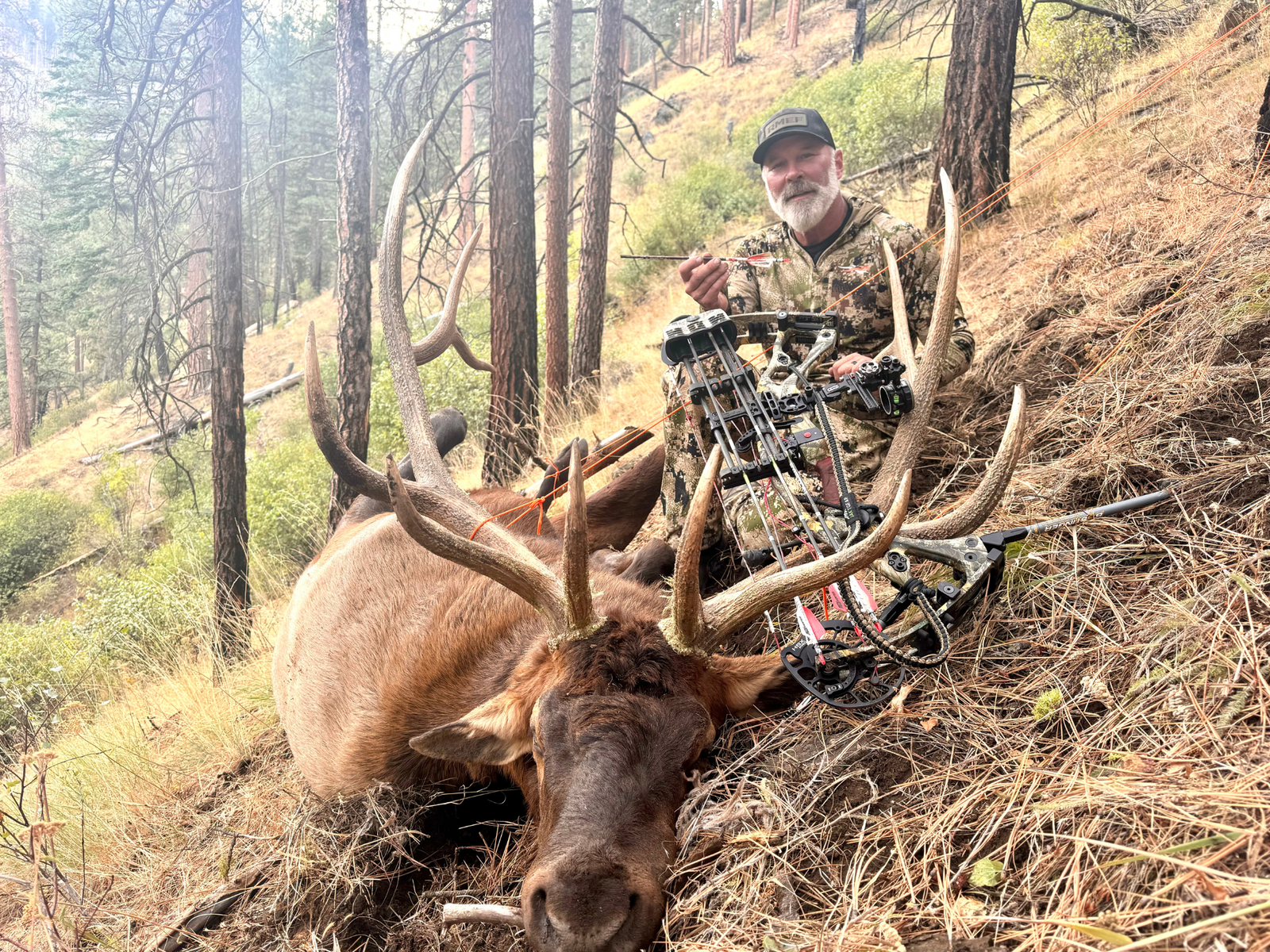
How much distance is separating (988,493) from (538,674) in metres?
1.66

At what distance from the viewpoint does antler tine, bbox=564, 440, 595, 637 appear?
2.40m

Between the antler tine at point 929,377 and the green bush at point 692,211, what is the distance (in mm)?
13246

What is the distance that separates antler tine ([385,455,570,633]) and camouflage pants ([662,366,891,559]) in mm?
1385

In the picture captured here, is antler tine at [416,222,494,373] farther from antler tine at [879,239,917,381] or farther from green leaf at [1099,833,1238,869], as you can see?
green leaf at [1099,833,1238,869]

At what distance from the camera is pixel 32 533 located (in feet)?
71.8

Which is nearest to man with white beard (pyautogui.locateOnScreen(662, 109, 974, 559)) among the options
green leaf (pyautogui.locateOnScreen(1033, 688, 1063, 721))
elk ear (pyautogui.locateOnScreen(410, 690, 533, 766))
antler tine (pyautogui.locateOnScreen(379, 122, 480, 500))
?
antler tine (pyautogui.locateOnScreen(379, 122, 480, 500))

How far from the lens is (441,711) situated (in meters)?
2.99

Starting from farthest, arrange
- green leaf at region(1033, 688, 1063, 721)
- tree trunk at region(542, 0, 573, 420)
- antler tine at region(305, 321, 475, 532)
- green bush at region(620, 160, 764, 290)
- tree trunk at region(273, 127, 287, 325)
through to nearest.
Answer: tree trunk at region(273, 127, 287, 325)
green bush at region(620, 160, 764, 290)
tree trunk at region(542, 0, 573, 420)
antler tine at region(305, 321, 475, 532)
green leaf at region(1033, 688, 1063, 721)

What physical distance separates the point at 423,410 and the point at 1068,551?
8.42 ft

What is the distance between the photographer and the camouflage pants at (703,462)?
388 cm

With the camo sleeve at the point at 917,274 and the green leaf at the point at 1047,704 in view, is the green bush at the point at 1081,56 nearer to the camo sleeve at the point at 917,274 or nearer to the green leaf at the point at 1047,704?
the camo sleeve at the point at 917,274

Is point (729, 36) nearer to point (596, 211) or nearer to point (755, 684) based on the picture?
point (596, 211)

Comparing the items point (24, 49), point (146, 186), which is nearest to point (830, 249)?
point (146, 186)

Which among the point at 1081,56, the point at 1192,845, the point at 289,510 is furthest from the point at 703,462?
the point at 1081,56
